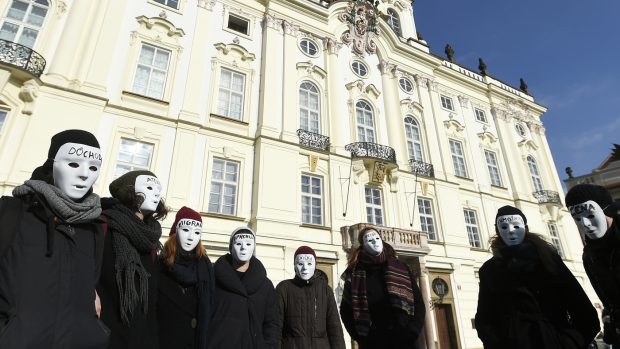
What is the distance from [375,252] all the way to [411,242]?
10267 mm

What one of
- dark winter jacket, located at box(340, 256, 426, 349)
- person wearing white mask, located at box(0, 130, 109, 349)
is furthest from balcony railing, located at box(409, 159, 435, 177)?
person wearing white mask, located at box(0, 130, 109, 349)

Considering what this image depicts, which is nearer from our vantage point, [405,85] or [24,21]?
[24,21]

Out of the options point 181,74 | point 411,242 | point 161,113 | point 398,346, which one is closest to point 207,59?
point 181,74

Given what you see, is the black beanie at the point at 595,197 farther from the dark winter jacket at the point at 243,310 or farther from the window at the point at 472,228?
the window at the point at 472,228

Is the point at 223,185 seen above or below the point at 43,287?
above

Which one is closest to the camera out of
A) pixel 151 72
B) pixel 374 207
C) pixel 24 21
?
pixel 24 21

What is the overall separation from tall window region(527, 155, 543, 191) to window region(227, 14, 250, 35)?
19.0 m

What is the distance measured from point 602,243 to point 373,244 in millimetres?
2222

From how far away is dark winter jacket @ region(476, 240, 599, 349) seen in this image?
282 cm

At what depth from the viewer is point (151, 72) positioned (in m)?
12.3

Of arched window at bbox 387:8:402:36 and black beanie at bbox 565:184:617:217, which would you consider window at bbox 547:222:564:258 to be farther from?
black beanie at bbox 565:184:617:217

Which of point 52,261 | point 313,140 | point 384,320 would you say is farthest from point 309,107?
point 52,261

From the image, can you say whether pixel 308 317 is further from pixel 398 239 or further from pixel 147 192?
pixel 398 239

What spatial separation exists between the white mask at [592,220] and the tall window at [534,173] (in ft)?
70.5
